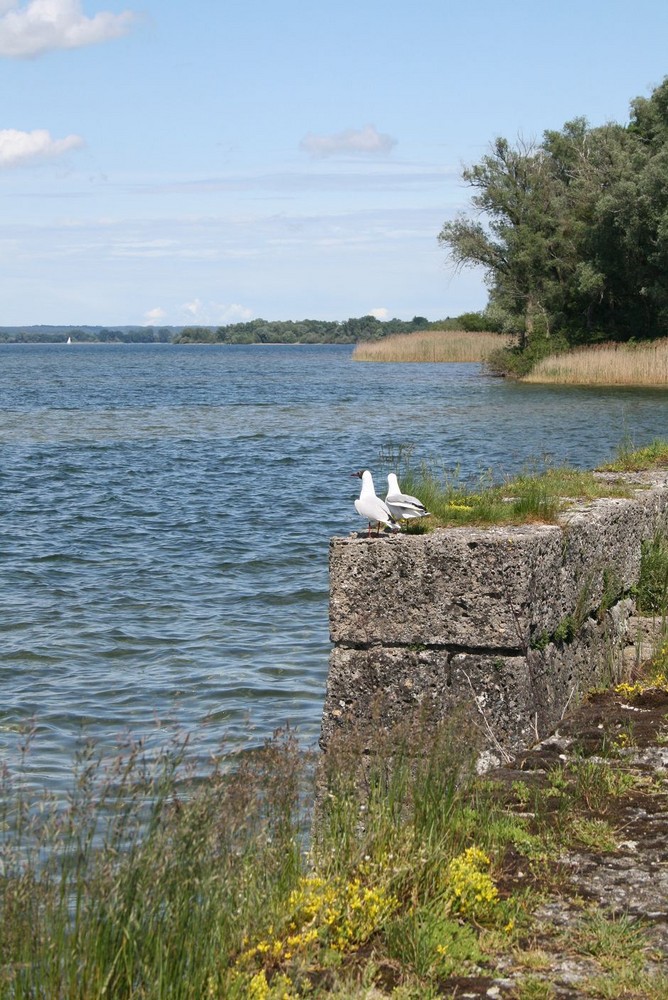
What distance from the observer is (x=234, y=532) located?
1700cm

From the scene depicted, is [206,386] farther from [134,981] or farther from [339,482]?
[134,981]

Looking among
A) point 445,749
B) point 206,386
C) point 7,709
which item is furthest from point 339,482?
point 206,386

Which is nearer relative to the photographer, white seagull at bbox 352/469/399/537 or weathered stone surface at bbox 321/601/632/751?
weathered stone surface at bbox 321/601/632/751

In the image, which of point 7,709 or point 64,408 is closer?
point 7,709

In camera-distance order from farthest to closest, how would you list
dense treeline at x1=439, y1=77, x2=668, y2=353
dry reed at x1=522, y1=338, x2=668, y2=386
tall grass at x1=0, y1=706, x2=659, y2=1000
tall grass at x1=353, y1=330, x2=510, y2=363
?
tall grass at x1=353, y1=330, x2=510, y2=363
dense treeline at x1=439, y1=77, x2=668, y2=353
dry reed at x1=522, y1=338, x2=668, y2=386
tall grass at x1=0, y1=706, x2=659, y2=1000

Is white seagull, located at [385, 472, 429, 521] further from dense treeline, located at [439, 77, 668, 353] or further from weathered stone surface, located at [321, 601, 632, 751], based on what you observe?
dense treeline, located at [439, 77, 668, 353]

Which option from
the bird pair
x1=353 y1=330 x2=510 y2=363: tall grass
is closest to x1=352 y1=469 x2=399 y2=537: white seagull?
the bird pair

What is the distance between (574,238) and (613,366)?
43.1 ft

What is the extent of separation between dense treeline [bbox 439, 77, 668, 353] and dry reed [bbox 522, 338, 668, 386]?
4.12 metres

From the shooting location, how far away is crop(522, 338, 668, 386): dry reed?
44.1 meters

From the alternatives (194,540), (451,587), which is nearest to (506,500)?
(451,587)

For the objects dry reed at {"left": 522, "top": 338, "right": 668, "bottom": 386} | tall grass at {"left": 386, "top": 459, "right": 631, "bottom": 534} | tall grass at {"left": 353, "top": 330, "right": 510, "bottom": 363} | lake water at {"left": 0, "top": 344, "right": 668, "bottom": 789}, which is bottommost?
lake water at {"left": 0, "top": 344, "right": 668, "bottom": 789}

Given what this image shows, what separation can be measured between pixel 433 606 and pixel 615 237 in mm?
49533

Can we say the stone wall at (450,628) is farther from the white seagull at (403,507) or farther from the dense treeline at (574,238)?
the dense treeline at (574,238)
